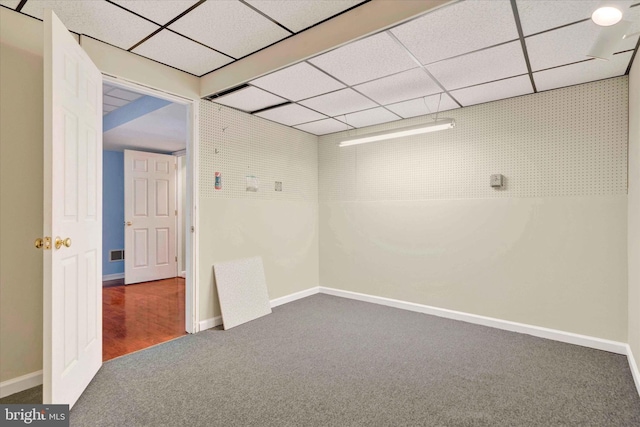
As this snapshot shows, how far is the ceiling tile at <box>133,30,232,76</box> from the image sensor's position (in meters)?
2.61

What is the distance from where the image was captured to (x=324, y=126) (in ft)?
15.0

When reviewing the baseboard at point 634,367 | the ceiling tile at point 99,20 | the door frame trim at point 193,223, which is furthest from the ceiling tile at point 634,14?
the door frame trim at point 193,223

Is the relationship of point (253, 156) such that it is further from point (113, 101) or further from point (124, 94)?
point (113, 101)

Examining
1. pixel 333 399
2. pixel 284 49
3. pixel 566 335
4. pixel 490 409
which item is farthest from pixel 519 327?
pixel 284 49

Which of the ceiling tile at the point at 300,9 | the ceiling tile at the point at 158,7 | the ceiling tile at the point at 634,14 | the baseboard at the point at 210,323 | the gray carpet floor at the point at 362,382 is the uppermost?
the ceiling tile at the point at 300,9

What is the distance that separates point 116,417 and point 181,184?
498 centimetres

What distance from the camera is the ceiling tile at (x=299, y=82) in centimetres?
280

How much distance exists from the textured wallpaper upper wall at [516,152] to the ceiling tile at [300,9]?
2.19 m

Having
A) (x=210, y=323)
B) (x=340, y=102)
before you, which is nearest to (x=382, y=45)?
(x=340, y=102)

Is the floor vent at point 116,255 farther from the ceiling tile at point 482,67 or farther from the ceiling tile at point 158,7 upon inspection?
the ceiling tile at point 482,67

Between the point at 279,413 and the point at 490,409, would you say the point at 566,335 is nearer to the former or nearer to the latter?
the point at 490,409

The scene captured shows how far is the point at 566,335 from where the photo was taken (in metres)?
3.12

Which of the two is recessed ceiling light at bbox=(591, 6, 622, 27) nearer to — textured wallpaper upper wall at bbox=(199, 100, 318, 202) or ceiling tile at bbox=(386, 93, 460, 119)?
ceiling tile at bbox=(386, 93, 460, 119)

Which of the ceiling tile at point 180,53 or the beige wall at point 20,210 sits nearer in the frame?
the beige wall at point 20,210
